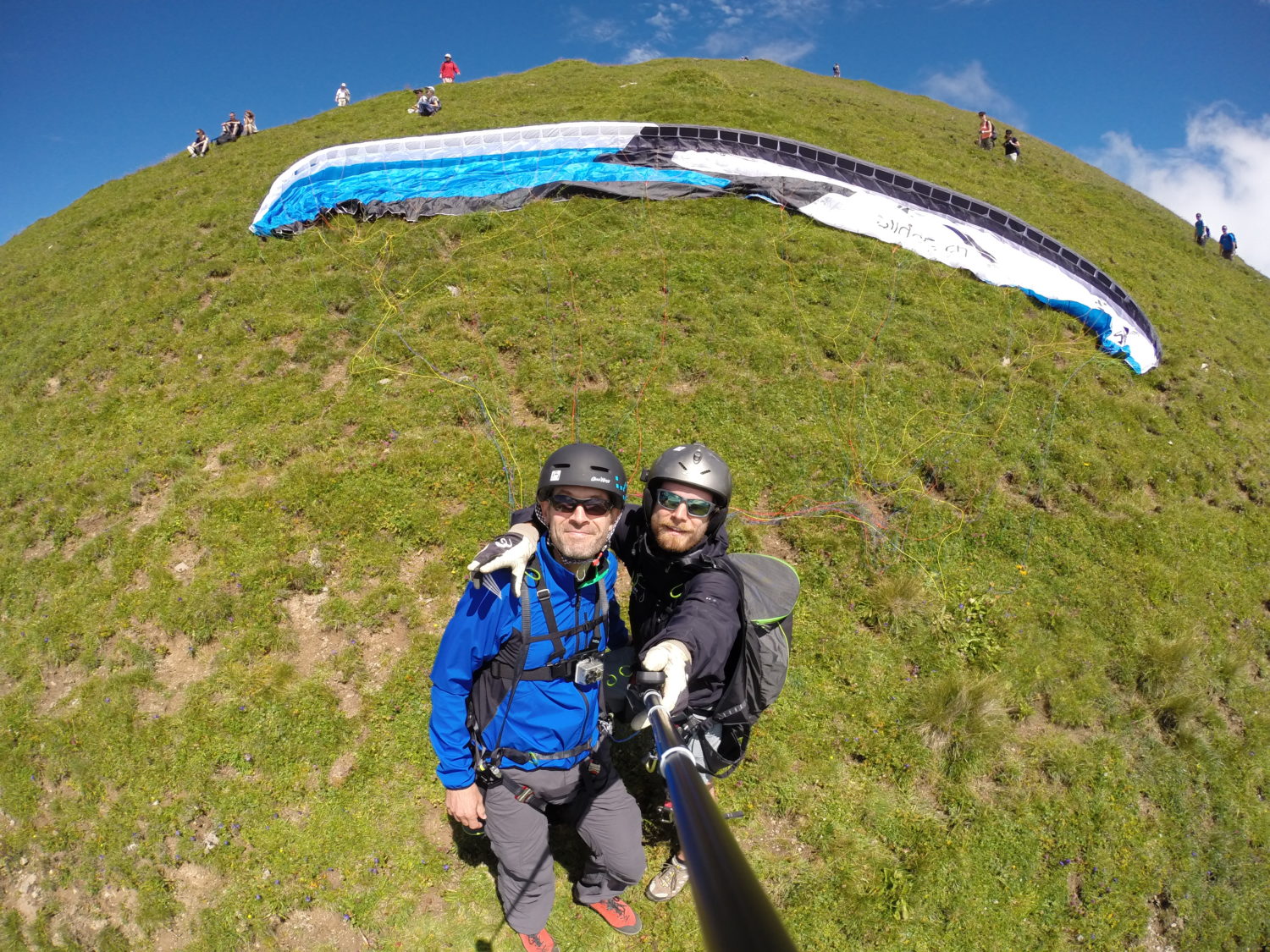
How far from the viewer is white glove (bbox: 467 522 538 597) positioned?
137 inches

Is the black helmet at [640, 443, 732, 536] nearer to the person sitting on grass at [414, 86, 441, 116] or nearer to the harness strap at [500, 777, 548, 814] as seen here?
the harness strap at [500, 777, 548, 814]

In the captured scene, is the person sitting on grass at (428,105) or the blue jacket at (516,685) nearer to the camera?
the blue jacket at (516,685)

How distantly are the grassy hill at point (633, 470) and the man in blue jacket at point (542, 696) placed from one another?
1.67 meters

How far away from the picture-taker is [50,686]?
7441mm

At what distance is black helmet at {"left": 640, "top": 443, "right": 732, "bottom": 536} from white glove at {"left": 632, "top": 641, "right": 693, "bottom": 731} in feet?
3.84

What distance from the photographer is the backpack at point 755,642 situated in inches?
167

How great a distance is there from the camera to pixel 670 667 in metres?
3.34

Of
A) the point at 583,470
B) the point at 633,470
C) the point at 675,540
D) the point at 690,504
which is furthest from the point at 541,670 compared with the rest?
the point at 633,470

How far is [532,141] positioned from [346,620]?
1364 centimetres

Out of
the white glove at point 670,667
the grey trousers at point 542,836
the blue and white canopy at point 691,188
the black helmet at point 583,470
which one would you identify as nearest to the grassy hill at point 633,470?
the blue and white canopy at point 691,188

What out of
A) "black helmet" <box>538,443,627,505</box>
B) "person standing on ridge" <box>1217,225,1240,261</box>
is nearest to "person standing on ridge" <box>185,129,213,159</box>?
"black helmet" <box>538,443,627,505</box>

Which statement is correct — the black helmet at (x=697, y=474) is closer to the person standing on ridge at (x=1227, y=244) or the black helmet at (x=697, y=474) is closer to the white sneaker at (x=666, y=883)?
the white sneaker at (x=666, y=883)

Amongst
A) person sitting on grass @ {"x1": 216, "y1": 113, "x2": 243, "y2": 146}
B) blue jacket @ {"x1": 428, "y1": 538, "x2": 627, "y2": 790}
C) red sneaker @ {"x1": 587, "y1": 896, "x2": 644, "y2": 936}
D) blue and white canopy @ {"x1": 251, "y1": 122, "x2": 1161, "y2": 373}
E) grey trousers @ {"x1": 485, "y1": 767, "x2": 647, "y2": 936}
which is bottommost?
red sneaker @ {"x1": 587, "y1": 896, "x2": 644, "y2": 936}

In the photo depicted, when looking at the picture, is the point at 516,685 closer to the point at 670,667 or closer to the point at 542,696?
the point at 542,696
